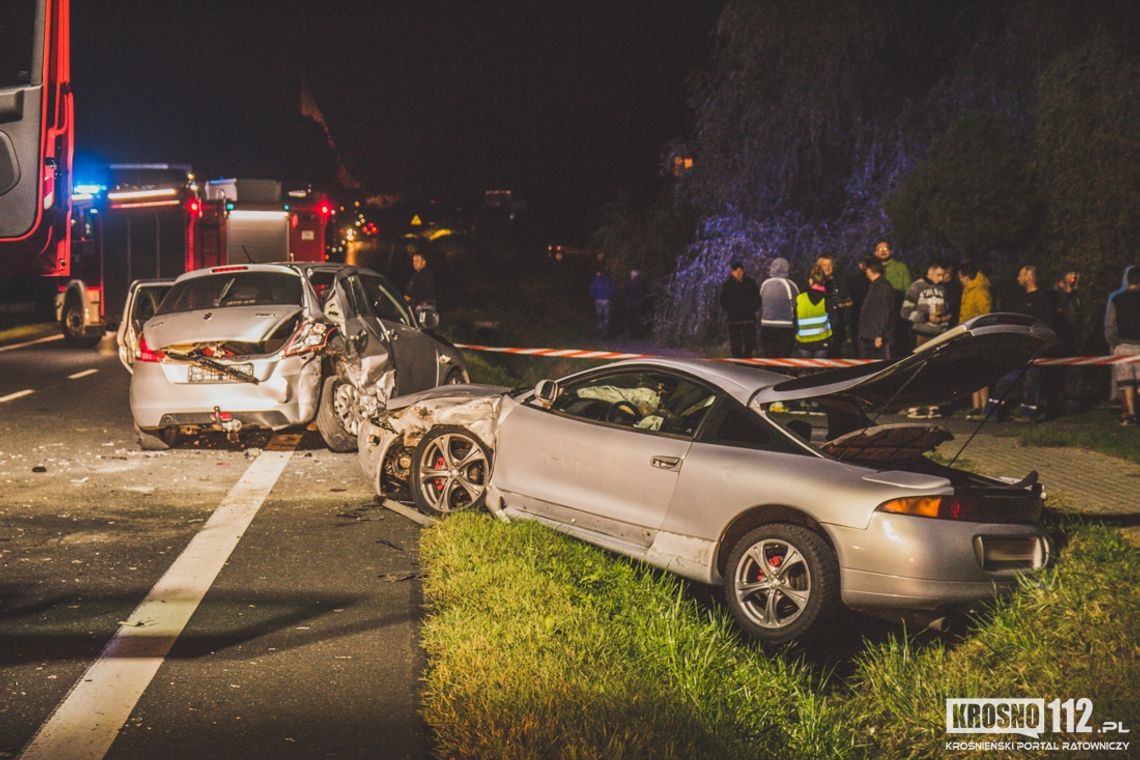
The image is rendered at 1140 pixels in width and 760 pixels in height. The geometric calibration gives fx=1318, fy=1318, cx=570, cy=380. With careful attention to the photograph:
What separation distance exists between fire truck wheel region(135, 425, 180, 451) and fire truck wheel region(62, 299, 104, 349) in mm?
12978

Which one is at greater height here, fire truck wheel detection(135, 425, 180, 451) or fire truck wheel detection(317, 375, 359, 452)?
fire truck wheel detection(317, 375, 359, 452)

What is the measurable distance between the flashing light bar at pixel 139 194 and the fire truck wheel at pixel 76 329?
2175 millimetres

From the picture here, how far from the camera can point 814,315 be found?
15.1 m

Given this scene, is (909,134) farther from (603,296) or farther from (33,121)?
(33,121)

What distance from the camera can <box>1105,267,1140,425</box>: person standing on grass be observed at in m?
13.6

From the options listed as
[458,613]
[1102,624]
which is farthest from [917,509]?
[458,613]

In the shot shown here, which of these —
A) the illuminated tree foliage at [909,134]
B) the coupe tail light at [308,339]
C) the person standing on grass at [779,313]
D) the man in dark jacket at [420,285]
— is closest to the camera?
the coupe tail light at [308,339]

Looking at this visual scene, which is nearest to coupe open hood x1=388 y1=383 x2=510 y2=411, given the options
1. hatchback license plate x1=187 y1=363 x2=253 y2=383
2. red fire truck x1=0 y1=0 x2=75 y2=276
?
hatchback license plate x1=187 y1=363 x2=253 y2=383

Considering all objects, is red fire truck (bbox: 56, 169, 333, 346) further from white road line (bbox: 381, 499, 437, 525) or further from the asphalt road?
white road line (bbox: 381, 499, 437, 525)

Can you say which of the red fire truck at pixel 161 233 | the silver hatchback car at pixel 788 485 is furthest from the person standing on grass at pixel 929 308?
the red fire truck at pixel 161 233

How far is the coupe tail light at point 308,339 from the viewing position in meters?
11.8

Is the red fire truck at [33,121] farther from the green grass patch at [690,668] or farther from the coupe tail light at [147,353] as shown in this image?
the coupe tail light at [147,353]

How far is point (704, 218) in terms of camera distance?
25.2 meters

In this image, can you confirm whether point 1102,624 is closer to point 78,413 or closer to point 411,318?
point 411,318
